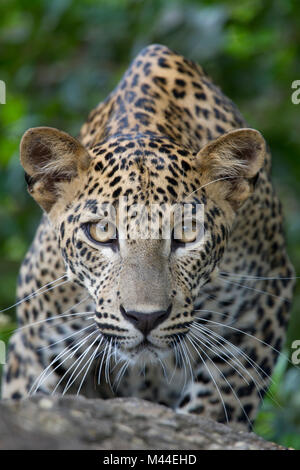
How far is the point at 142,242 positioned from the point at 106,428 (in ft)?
4.72

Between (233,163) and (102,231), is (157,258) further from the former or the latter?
(233,163)

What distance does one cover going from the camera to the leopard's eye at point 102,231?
5.41 meters

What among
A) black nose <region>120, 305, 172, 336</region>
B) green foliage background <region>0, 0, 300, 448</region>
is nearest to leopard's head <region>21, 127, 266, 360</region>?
black nose <region>120, 305, 172, 336</region>

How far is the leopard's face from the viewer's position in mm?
5176

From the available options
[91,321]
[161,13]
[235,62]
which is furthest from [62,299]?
[235,62]

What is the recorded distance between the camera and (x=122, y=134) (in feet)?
19.8

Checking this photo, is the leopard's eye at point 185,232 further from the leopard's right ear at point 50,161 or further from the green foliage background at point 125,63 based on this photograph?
the green foliage background at point 125,63

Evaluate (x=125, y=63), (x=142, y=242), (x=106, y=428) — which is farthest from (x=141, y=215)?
(x=125, y=63)

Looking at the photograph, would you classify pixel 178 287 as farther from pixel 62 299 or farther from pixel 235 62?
pixel 235 62

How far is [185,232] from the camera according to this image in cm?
549

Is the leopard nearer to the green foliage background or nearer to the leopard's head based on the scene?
the leopard's head

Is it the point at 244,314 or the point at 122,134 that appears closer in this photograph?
the point at 122,134

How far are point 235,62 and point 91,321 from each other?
180 inches

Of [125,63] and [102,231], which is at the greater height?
[125,63]
